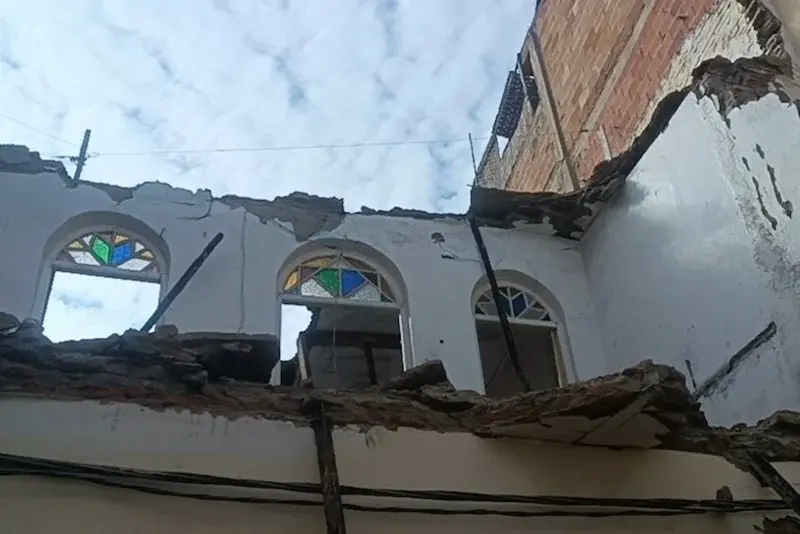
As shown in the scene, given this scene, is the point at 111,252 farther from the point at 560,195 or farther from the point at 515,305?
the point at 560,195

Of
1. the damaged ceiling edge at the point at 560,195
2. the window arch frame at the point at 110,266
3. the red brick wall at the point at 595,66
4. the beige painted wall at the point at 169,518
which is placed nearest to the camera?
the beige painted wall at the point at 169,518

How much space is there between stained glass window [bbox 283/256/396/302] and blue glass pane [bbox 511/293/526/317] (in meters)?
1.36

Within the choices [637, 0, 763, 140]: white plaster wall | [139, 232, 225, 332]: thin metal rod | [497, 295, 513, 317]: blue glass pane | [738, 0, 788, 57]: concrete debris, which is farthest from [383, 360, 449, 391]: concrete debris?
[637, 0, 763, 140]: white plaster wall

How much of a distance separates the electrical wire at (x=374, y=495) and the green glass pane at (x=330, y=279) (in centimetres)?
393

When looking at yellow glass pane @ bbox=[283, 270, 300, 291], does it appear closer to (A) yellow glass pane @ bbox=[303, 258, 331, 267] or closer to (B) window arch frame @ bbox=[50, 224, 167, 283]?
(A) yellow glass pane @ bbox=[303, 258, 331, 267]

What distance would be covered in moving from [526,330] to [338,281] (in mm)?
2102

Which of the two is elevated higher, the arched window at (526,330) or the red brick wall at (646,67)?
the red brick wall at (646,67)

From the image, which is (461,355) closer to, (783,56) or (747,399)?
(747,399)

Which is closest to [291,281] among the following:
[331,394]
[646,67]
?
[331,394]

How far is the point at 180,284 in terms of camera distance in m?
7.42

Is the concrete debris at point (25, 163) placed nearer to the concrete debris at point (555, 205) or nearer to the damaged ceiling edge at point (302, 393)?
the damaged ceiling edge at point (302, 393)

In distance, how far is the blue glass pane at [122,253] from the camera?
7699 mm

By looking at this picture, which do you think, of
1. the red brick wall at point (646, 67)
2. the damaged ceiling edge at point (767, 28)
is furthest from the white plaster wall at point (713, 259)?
the red brick wall at point (646, 67)

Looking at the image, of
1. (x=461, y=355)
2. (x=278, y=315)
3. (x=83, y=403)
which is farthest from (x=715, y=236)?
(x=83, y=403)
